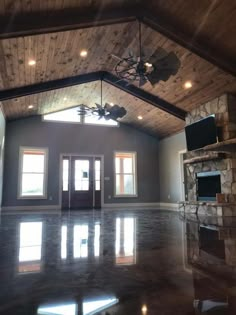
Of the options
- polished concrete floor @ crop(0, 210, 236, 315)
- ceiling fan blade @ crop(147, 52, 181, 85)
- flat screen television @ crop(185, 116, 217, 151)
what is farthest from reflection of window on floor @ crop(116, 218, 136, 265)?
flat screen television @ crop(185, 116, 217, 151)

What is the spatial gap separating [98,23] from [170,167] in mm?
7166

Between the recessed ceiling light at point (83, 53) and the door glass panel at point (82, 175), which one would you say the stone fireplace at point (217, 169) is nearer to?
the recessed ceiling light at point (83, 53)

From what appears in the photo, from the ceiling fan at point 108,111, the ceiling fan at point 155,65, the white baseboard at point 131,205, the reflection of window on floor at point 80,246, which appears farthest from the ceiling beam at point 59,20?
the white baseboard at point 131,205

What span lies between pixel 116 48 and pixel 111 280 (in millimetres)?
5918

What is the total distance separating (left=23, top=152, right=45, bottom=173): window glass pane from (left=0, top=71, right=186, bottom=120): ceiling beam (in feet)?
12.3

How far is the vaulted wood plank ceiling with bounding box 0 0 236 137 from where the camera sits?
4.86m

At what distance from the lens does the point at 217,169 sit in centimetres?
724

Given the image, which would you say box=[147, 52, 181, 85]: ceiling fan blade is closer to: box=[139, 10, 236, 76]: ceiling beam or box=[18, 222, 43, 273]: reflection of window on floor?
box=[139, 10, 236, 76]: ceiling beam

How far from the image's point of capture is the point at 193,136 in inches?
316

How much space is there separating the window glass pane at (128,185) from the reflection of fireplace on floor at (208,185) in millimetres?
4007

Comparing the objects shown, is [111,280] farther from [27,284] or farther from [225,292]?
[225,292]

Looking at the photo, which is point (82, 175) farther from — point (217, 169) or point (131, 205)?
point (217, 169)

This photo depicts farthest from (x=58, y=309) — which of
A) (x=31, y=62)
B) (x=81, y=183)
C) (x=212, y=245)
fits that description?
(x=81, y=183)

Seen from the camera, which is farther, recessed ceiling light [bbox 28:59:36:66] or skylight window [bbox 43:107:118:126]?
skylight window [bbox 43:107:118:126]
